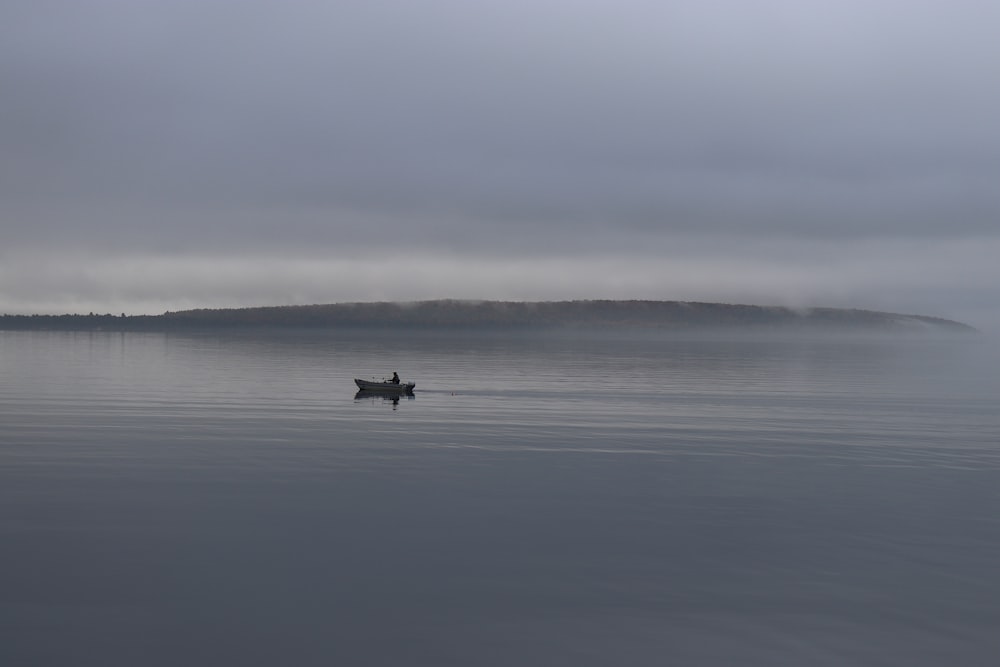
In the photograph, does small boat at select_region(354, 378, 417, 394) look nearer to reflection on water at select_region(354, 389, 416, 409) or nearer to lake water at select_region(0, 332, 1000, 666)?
reflection on water at select_region(354, 389, 416, 409)

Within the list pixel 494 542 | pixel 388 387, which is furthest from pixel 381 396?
pixel 494 542

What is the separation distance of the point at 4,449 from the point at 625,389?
63.9 metres

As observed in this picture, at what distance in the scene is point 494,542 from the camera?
3002cm

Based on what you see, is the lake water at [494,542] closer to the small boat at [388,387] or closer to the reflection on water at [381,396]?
the reflection on water at [381,396]

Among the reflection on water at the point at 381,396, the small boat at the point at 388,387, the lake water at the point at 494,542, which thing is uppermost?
the small boat at the point at 388,387

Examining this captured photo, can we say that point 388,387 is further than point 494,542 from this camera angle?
Yes

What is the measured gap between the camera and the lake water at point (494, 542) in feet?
70.5

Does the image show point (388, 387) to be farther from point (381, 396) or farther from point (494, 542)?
point (494, 542)

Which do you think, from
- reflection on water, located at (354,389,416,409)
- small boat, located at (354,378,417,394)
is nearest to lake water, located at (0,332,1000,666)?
reflection on water, located at (354,389,416,409)

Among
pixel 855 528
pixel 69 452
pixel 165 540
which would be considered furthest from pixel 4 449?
pixel 855 528

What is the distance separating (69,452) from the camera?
47375 millimetres

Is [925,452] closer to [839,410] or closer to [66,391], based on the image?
[839,410]

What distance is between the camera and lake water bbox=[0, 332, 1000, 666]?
21500 millimetres

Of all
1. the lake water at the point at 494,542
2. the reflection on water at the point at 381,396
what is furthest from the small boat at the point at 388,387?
the lake water at the point at 494,542
